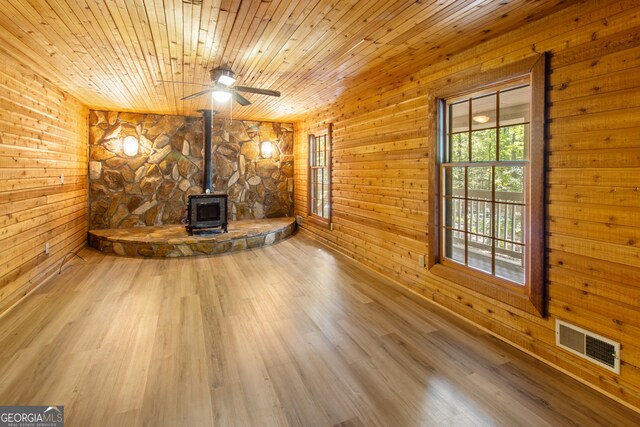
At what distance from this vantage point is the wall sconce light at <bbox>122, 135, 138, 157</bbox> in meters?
6.39

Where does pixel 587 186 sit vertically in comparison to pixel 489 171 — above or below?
below

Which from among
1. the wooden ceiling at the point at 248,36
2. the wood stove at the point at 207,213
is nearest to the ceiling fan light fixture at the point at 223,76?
the wooden ceiling at the point at 248,36

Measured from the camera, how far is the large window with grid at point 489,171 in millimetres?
2891

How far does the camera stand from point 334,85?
4340mm

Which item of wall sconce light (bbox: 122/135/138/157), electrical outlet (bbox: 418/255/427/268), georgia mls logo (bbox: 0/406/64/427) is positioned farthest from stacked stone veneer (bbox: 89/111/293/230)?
georgia mls logo (bbox: 0/406/64/427)

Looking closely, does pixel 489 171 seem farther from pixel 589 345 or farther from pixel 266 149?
pixel 266 149

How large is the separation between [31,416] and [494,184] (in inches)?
145

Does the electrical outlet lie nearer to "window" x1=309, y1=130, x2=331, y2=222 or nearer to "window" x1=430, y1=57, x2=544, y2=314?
"window" x1=430, y1=57, x2=544, y2=314

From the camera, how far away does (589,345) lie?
2.18m

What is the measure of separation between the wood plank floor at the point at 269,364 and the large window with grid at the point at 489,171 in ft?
2.85

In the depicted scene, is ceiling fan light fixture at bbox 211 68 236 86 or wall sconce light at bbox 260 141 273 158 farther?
wall sconce light at bbox 260 141 273 158

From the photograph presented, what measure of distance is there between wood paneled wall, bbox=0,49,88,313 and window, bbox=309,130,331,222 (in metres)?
4.15

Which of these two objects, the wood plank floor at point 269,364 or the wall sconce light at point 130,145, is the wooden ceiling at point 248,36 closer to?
the wall sconce light at point 130,145

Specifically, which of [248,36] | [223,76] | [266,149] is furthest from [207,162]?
[248,36]
